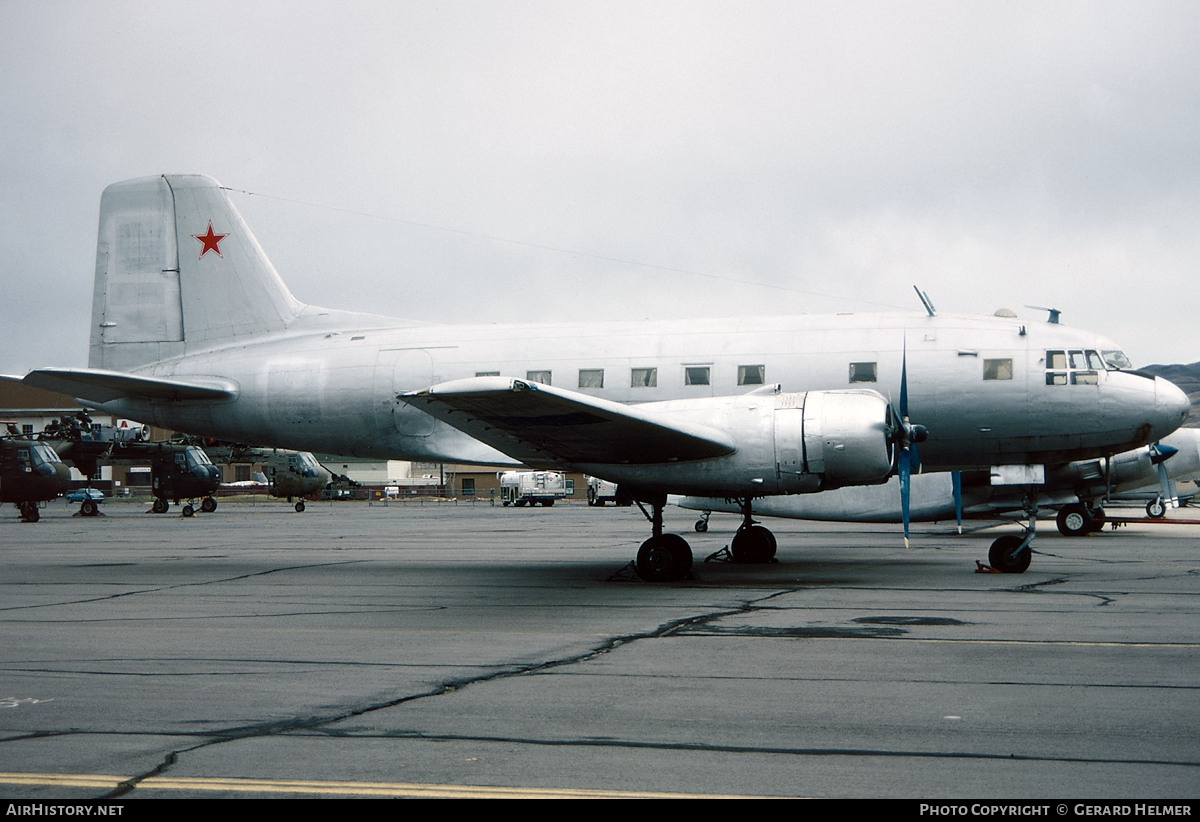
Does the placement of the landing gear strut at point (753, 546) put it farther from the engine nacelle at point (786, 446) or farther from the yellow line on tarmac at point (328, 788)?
the yellow line on tarmac at point (328, 788)

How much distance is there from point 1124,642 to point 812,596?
4.48 metres

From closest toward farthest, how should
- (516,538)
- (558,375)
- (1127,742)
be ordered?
1. (1127,742)
2. (558,375)
3. (516,538)

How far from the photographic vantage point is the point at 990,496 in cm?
2636

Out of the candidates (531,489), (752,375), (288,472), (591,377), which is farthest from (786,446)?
(531,489)

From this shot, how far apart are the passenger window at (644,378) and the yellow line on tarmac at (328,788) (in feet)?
41.3

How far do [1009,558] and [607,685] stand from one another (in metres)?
10.0

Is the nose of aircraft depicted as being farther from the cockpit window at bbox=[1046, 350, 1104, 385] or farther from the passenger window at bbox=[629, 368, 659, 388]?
the passenger window at bbox=[629, 368, 659, 388]

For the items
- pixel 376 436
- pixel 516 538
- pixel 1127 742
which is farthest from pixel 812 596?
pixel 516 538

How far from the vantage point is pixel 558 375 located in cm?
1791

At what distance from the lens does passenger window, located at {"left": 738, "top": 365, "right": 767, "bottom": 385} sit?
1717 cm

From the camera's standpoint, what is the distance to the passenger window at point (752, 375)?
17172 millimetres

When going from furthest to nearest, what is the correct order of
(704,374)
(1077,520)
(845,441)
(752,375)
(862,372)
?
(1077,520) < (704,374) < (752,375) < (862,372) < (845,441)

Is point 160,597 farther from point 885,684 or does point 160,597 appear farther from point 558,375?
point 885,684

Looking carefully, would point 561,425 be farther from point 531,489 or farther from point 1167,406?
point 531,489
